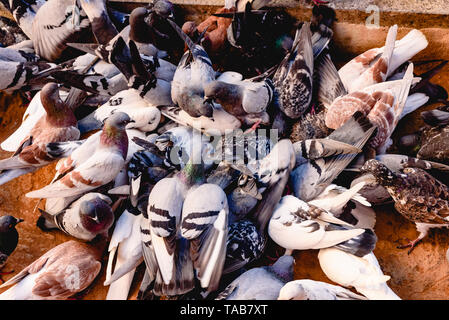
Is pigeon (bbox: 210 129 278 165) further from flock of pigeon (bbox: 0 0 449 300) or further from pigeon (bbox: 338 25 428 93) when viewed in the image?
pigeon (bbox: 338 25 428 93)

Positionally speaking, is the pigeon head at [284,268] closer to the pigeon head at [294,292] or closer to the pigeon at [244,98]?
the pigeon head at [294,292]

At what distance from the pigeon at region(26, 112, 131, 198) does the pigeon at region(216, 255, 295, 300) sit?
1190 mm

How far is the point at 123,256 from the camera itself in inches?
105

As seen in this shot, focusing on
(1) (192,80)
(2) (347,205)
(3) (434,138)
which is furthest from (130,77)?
(3) (434,138)

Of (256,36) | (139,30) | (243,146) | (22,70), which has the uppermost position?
(139,30)

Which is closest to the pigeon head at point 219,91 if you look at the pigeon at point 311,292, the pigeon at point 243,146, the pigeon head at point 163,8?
the pigeon at point 243,146

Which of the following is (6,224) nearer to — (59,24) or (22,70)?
(22,70)

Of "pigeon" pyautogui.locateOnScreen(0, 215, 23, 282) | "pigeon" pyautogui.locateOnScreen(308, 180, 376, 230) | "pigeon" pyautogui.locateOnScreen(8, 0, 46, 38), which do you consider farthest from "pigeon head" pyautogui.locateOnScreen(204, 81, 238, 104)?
"pigeon" pyautogui.locateOnScreen(8, 0, 46, 38)

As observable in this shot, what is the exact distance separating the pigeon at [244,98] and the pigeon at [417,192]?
0.91 metres

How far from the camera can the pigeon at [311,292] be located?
A: 7.24ft

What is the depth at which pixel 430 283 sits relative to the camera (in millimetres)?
2611

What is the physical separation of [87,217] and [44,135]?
1.00 m

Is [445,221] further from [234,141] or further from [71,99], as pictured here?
[71,99]
